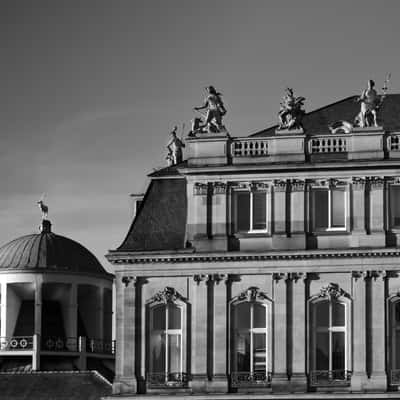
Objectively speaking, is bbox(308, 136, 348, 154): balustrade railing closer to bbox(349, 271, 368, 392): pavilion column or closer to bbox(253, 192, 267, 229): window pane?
bbox(253, 192, 267, 229): window pane

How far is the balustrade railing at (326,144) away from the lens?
303 feet

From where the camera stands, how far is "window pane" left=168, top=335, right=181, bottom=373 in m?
92.2

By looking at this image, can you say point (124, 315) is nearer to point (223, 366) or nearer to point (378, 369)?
point (223, 366)

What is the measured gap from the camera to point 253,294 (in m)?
91.5

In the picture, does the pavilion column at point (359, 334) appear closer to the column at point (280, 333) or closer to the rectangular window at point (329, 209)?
the rectangular window at point (329, 209)

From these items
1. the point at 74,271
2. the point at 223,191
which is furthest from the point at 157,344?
the point at 74,271

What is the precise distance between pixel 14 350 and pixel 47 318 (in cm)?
411

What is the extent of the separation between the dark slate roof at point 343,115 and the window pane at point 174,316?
30.9 feet

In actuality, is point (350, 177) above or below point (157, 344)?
above

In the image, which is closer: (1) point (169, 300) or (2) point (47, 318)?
(1) point (169, 300)

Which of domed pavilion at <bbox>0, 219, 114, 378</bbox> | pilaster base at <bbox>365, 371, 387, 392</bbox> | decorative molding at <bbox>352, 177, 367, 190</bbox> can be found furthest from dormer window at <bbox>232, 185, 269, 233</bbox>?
domed pavilion at <bbox>0, 219, 114, 378</bbox>

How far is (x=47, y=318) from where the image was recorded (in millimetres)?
141875

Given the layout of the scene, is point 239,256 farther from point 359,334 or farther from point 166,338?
point 359,334

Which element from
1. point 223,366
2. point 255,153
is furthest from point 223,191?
point 223,366
